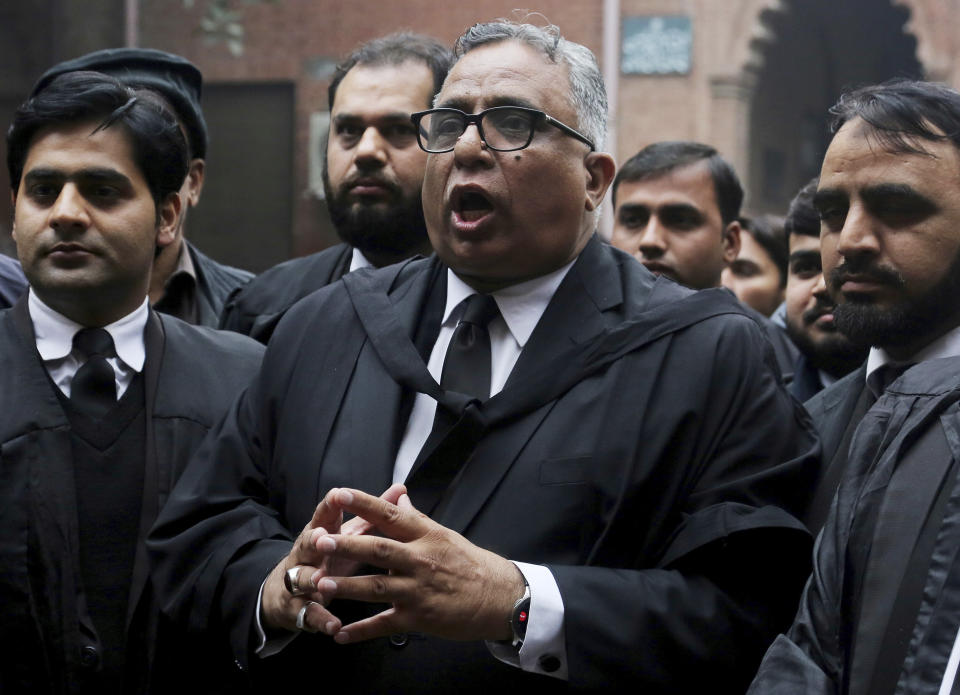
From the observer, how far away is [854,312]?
2.95 m

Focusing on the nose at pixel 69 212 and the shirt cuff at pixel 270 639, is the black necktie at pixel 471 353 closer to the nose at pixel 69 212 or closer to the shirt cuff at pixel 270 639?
the shirt cuff at pixel 270 639

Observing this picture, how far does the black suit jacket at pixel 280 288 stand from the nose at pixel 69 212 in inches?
41.2

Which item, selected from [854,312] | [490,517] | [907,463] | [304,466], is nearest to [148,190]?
[304,466]

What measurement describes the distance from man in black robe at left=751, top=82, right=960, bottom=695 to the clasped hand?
1.60 ft

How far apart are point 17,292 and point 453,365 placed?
53.7 inches

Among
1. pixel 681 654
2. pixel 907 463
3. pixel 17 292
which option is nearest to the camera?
pixel 907 463

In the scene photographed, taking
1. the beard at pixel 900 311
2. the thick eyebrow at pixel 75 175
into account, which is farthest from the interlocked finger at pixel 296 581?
the beard at pixel 900 311

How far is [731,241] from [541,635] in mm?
2858

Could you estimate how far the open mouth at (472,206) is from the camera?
2.84 metres

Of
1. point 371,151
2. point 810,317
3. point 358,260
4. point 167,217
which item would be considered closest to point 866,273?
point 810,317

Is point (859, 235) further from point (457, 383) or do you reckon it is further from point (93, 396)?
point (93, 396)

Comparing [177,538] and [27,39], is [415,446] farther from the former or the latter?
[27,39]

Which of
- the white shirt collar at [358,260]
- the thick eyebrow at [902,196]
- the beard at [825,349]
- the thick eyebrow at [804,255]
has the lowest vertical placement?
the beard at [825,349]

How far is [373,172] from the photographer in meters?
4.30
